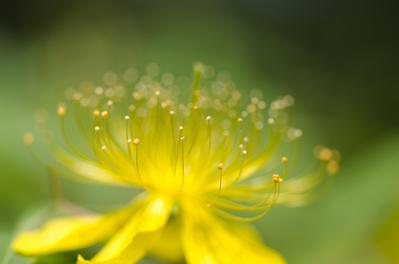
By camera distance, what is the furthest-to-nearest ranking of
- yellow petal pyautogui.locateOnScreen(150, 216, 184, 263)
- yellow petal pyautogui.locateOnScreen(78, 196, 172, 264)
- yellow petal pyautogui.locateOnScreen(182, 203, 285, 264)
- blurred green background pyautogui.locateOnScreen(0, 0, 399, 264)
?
1. blurred green background pyautogui.locateOnScreen(0, 0, 399, 264)
2. yellow petal pyautogui.locateOnScreen(150, 216, 184, 263)
3. yellow petal pyautogui.locateOnScreen(182, 203, 285, 264)
4. yellow petal pyautogui.locateOnScreen(78, 196, 172, 264)

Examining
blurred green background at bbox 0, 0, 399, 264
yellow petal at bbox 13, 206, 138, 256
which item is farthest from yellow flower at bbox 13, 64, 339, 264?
blurred green background at bbox 0, 0, 399, 264

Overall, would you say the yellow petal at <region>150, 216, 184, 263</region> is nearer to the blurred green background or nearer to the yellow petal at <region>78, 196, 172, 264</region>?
the yellow petal at <region>78, 196, 172, 264</region>

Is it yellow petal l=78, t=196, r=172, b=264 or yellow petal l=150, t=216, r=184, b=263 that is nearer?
yellow petal l=78, t=196, r=172, b=264

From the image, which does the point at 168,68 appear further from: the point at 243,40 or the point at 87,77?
the point at 243,40

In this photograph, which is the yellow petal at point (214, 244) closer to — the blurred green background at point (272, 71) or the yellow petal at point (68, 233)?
the yellow petal at point (68, 233)

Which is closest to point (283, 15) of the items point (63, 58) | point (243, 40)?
point (243, 40)

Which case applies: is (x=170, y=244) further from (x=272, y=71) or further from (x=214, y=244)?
(x=272, y=71)

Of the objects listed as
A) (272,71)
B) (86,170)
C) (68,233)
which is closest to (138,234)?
(68,233)
